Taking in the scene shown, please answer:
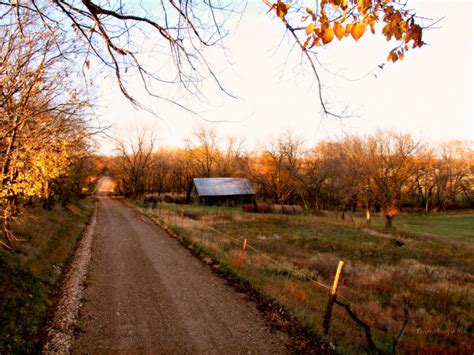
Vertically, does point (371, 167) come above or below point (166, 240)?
above

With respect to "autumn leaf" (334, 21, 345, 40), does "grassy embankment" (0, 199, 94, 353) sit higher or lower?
lower

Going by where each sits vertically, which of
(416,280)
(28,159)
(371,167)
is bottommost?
(416,280)

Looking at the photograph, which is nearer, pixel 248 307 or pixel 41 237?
pixel 248 307

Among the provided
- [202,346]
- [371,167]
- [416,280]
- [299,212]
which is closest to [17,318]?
[202,346]

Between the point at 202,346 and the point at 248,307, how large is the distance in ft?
6.68

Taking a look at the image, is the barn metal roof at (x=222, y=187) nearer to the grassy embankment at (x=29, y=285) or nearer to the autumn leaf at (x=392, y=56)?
the grassy embankment at (x=29, y=285)

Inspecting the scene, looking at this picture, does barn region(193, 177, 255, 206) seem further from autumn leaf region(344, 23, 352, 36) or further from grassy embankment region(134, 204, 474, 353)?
autumn leaf region(344, 23, 352, 36)

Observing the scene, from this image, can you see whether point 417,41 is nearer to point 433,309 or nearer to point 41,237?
point 433,309

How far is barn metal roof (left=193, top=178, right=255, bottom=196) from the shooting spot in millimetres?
50344

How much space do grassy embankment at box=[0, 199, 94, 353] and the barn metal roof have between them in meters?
37.2

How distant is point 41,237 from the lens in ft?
→ 40.6

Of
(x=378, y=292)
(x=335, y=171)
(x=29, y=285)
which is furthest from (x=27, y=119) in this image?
(x=335, y=171)

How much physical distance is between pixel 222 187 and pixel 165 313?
148 feet

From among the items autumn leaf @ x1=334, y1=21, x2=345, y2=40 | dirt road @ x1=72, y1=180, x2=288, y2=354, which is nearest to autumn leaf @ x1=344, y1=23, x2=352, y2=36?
autumn leaf @ x1=334, y1=21, x2=345, y2=40
